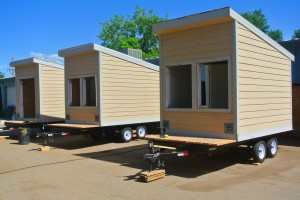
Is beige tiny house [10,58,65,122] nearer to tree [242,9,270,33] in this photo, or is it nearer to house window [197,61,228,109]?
house window [197,61,228,109]

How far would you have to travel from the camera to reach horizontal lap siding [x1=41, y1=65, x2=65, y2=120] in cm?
1292

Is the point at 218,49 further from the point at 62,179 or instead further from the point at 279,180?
the point at 62,179

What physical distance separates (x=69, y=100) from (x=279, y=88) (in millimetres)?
7412

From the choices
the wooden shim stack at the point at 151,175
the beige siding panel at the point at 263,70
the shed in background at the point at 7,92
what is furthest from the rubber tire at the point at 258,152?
the shed in background at the point at 7,92

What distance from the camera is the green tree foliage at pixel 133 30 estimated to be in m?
45.8

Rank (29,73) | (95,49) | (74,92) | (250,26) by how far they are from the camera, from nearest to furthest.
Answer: (250,26) → (95,49) → (74,92) → (29,73)

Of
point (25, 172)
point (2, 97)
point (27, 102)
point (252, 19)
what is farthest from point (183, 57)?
point (252, 19)

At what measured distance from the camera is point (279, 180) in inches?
234

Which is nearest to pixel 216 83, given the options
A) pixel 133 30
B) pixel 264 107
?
pixel 264 107

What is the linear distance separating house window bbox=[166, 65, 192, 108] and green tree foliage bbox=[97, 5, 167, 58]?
36.5 meters

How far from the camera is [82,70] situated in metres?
10.8

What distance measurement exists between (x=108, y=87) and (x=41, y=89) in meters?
3.98

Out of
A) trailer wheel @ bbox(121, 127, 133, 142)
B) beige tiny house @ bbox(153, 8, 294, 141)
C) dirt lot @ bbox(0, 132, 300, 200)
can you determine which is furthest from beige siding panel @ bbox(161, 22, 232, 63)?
trailer wheel @ bbox(121, 127, 133, 142)

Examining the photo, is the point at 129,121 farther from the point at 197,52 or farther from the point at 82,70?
the point at 197,52
